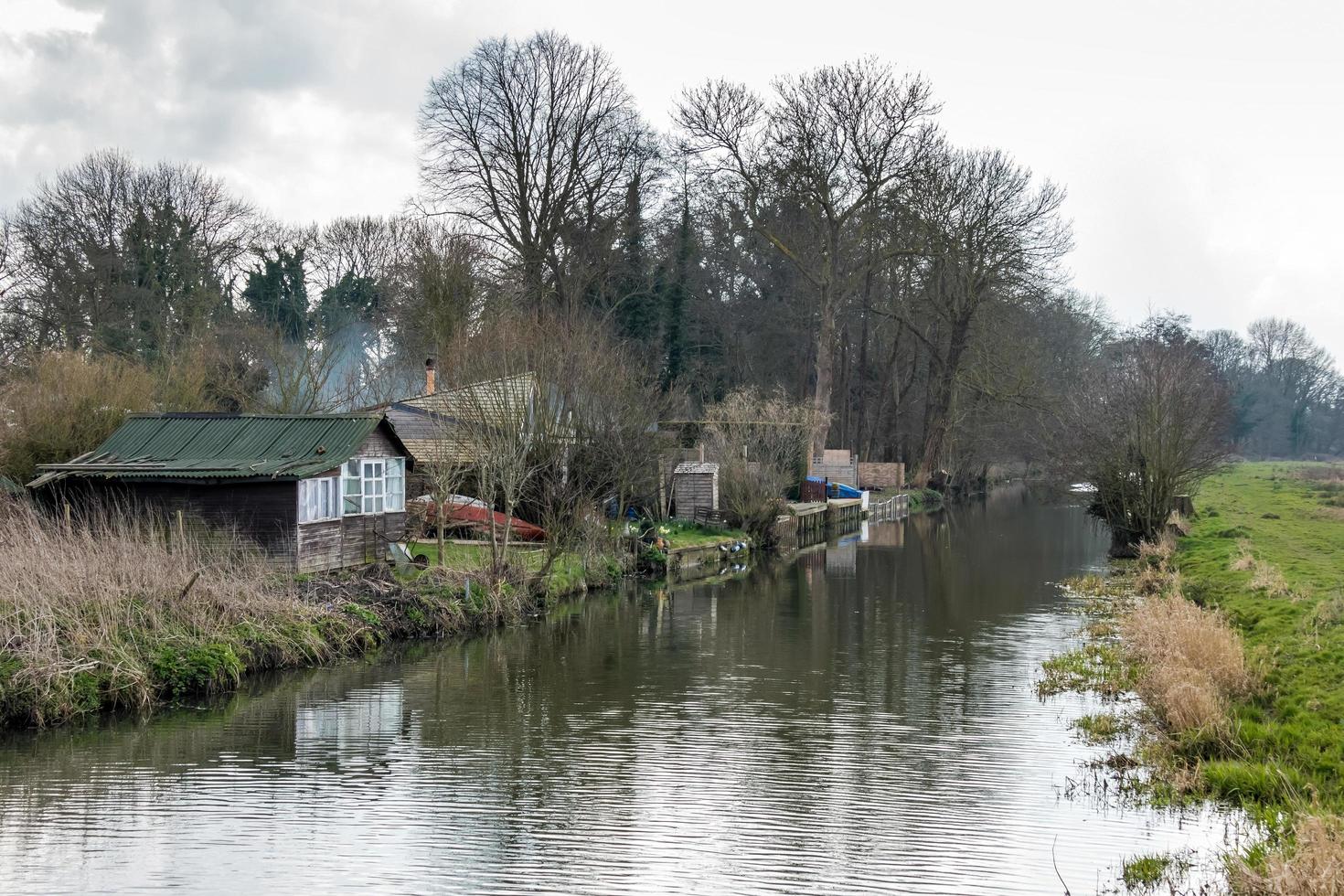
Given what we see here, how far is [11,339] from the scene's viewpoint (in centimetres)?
3634

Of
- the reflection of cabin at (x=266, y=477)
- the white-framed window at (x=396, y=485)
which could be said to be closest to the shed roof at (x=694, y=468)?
the white-framed window at (x=396, y=485)

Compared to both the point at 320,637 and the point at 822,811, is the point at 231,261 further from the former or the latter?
the point at 822,811

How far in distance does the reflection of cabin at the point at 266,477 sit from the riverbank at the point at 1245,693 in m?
12.7

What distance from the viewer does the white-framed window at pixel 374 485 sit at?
76.2 ft

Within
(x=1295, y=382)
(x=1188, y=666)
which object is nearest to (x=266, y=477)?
(x=1188, y=666)

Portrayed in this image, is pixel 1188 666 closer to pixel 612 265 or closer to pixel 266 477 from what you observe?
pixel 266 477

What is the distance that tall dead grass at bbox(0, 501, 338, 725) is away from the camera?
1473 cm

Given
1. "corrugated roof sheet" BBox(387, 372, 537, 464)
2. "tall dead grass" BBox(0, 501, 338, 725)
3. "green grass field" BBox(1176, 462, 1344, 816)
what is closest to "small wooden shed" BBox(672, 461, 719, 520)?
"corrugated roof sheet" BBox(387, 372, 537, 464)

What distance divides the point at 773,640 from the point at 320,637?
25.3 ft

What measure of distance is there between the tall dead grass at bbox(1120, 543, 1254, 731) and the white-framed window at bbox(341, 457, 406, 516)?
1396cm

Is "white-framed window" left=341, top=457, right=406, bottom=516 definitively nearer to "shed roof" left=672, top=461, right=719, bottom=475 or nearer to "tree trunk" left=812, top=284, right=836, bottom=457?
"shed roof" left=672, top=461, right=719, bottom=475

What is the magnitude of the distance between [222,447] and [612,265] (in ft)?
87.0

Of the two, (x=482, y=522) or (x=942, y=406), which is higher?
(x=942, y=406)

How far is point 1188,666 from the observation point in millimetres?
14367
